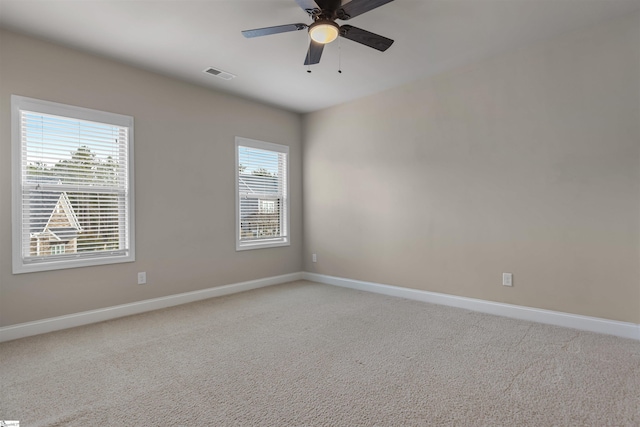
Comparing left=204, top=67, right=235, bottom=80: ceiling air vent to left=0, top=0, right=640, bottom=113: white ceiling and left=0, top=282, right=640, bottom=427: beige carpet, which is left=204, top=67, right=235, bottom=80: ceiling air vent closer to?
left=0, top=0, right=640, bottom=113: white ceiling

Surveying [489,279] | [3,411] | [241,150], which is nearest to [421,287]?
[489,279]

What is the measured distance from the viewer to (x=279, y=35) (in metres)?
3.05

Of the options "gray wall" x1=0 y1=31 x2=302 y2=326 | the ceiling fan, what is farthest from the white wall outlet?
"gray wall" x1=0 y1=31 x2=302 y2=326

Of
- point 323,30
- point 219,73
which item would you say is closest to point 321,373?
point 323,30

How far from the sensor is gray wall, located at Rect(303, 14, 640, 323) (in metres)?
2.91

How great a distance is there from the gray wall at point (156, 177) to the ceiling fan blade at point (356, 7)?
99.5 inches

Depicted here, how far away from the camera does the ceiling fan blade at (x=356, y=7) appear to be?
7.21 ft

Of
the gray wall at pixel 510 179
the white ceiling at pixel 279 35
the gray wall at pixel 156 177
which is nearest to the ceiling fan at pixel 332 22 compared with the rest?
the white ceiling at pixel 279 35

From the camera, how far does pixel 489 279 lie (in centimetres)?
361

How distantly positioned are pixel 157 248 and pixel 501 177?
12.7 ft

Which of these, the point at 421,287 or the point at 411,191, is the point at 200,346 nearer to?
the point at 421,287

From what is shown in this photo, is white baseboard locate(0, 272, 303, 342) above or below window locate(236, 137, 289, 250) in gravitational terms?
below

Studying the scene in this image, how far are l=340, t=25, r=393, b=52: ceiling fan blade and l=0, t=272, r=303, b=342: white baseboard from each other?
3.36 m

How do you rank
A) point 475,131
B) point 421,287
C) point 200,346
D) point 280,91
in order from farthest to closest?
point 280,91
point 421,287
point 475,131
point 200,346
